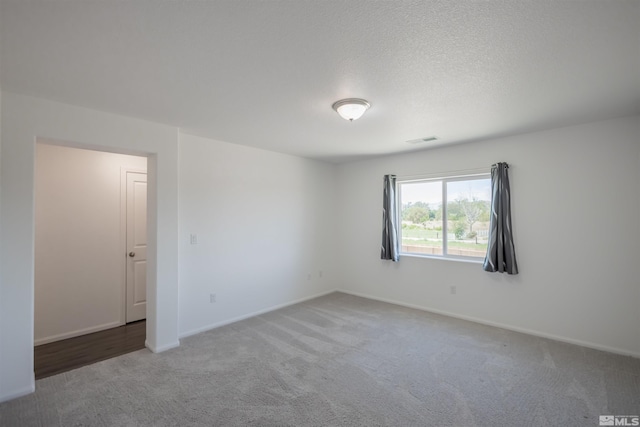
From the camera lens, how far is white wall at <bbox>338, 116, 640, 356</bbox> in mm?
3096

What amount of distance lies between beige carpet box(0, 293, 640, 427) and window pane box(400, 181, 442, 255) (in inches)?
56.5

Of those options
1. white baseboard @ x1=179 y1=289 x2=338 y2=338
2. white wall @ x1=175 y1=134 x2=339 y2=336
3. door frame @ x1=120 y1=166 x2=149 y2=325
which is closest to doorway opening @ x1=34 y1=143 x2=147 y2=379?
door frame @ x1=120 y1=166 x2=149 y2=325

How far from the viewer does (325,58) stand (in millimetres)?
1938

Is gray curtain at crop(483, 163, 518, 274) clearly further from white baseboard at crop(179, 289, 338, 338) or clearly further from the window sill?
white baseboard at crop(179, 289, 338, 338)

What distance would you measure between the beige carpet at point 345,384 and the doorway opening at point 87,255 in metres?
0.82

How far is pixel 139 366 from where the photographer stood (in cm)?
288

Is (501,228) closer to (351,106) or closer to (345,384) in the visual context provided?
(351,106)

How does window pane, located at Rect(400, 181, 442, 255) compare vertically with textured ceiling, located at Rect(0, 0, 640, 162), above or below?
below

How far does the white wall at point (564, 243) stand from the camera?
3096 millimetres

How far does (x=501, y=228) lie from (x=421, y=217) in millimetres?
1235

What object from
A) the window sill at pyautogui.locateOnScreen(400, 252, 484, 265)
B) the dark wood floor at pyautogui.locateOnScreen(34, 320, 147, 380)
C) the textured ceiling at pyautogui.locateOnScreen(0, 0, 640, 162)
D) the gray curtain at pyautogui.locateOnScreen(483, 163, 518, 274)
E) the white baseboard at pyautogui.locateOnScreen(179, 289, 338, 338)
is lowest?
the dark wood floor at pyautogui.locateOnScreen(34, 320, 147, 380)

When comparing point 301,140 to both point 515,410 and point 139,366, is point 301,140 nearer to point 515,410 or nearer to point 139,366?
point 139,366

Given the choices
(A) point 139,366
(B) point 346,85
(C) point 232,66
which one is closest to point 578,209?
(B) point 346,85

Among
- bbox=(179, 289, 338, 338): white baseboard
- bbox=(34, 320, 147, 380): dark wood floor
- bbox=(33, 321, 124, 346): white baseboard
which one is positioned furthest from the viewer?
bbox=(179, 289, 338, 338): white baseboard
